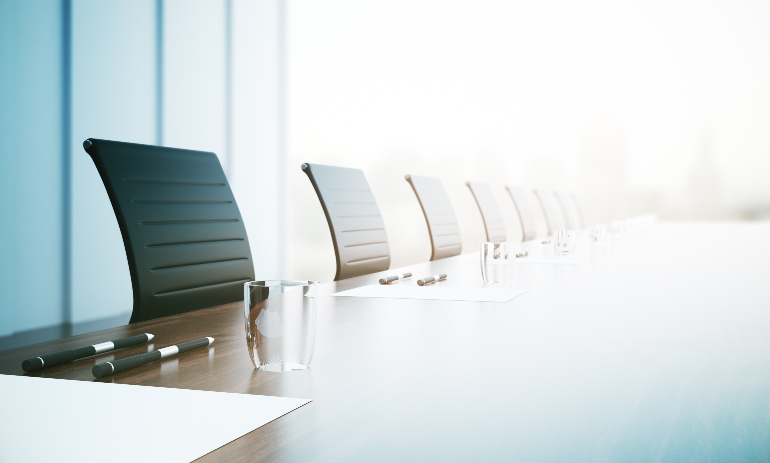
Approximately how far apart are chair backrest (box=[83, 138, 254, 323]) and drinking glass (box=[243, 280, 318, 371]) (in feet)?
3.10

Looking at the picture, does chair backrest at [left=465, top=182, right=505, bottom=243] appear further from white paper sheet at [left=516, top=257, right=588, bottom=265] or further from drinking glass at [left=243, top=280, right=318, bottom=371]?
drinking glass at [left=243, top=280, right=318, bottom=371]

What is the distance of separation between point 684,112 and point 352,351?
8.76 m

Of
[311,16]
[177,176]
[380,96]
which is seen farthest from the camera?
[380,96]

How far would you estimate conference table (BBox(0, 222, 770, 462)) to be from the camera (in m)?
0.44

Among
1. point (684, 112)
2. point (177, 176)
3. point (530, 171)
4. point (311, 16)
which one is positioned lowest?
point (177, 176)

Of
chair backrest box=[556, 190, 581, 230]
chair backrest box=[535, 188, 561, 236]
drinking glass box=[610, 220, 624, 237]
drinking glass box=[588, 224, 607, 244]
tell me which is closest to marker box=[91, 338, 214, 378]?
drinking glass box=[588, 224, 607, 244]

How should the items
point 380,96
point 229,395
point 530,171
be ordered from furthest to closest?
1. point 530,171
2. point 380,96
3. point 229,395

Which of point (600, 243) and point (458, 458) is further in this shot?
point (600, 243)

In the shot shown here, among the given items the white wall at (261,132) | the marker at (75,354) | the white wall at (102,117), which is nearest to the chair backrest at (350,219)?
the marker at (75,354)

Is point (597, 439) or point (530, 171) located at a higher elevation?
point (530, 171)

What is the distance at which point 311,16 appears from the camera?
7465 millimetres

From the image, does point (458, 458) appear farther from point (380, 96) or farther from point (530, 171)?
point (530, 171)

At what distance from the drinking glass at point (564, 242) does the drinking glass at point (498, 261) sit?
0.78 m

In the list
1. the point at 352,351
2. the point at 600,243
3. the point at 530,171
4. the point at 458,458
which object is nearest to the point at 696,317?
the point at 352,351
